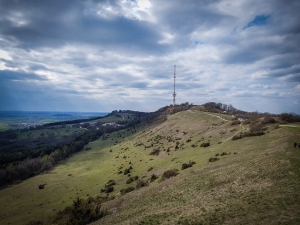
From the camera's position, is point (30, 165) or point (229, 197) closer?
point (229, 197)

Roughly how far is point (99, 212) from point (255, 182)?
2013 centimetres

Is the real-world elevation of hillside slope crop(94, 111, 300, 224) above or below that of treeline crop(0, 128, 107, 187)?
above

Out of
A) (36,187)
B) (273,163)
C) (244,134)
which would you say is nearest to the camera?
(273,163)

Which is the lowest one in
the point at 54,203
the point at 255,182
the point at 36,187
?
the point at 36,187

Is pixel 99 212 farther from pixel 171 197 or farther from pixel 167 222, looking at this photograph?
pixel 167 222

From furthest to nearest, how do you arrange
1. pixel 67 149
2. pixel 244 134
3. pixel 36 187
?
pixel 67 149 → pixel 36 187 → pixel 244 134

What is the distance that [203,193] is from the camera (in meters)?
23.2

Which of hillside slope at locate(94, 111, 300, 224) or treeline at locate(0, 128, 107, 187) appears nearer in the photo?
hillside slope at locate(94, 111, 300, 224)

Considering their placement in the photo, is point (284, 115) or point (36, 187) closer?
point (284, 115)

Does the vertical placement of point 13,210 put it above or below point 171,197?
below

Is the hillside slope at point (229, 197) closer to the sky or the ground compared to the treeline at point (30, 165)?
closer to the sky

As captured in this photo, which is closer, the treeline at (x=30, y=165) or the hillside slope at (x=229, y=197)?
the hillside slope at (x=229, y=197)

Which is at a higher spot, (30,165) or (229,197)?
(229,197)

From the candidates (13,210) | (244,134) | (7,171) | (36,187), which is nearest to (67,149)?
(7,171)
